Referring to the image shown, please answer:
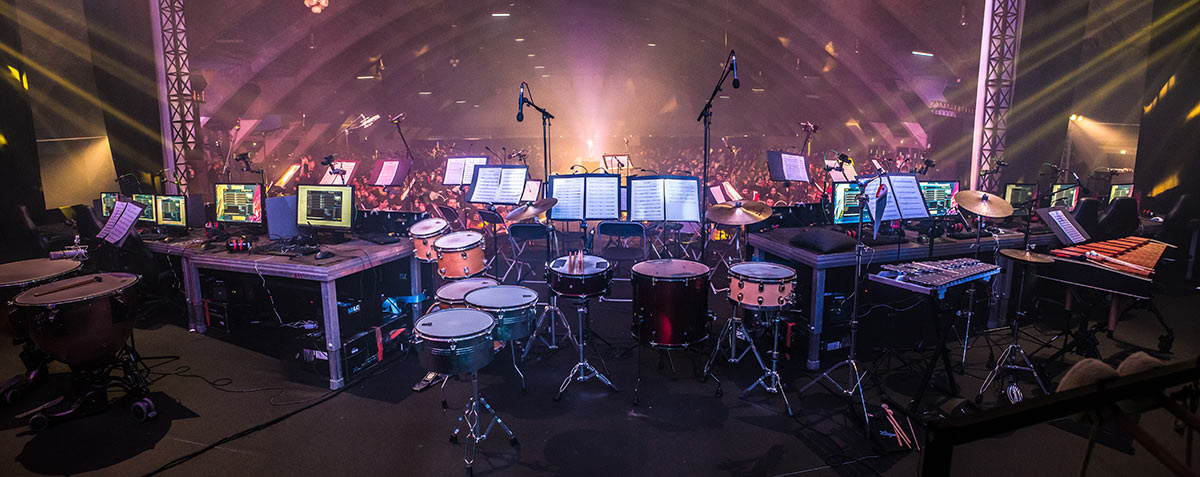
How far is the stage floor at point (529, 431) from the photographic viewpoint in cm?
313

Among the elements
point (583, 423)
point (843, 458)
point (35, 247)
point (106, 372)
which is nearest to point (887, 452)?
point (843, 458)

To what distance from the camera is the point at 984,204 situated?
154 inches

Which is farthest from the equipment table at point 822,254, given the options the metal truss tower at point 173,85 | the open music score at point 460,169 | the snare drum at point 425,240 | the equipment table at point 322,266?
the metal truss tower at point 173,85

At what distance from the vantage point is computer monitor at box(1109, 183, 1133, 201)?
24.1 feet

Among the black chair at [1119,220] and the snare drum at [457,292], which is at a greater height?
the black chair at [1119,220]

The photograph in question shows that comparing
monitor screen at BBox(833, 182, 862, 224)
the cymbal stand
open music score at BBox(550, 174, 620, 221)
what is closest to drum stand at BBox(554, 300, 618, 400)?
open music score at BBox(550, 174, 620, 221)

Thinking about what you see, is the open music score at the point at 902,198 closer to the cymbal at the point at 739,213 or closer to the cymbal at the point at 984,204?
the cymbal at the point at 984,204

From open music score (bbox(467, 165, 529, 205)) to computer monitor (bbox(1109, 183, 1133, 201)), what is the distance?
829 centimetres

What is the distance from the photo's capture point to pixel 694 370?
4.52 meters

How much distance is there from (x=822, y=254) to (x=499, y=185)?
153 inches

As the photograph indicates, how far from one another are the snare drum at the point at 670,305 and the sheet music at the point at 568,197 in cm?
150

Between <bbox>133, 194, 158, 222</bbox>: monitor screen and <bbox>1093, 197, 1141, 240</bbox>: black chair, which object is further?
<bbox>133, 194, 158, 222</bbox>: monitor screen

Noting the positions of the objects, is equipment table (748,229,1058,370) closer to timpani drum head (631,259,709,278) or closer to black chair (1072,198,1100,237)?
black chair (1072,198,1100,237)

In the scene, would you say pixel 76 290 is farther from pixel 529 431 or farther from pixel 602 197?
pixel 602 197
